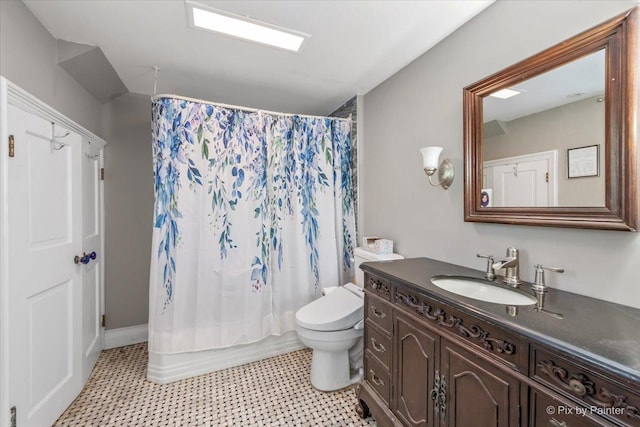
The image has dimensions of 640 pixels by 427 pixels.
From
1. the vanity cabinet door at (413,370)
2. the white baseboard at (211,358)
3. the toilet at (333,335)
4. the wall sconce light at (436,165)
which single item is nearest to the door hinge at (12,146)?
the white baseboard at (211,358)

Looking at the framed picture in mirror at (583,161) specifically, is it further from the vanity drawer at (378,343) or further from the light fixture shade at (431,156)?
the vanity drawer at (378,343)

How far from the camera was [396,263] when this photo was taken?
5.55ft

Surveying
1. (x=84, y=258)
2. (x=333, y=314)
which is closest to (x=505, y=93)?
(x=333, y=314)

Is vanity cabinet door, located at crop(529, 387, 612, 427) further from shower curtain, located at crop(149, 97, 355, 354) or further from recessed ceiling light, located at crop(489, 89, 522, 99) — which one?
shower curtain, located at crop(149, 97, 355, 354)

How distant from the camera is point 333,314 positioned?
6.29ft

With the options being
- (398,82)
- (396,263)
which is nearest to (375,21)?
(398,82)

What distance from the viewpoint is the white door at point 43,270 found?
1.33m

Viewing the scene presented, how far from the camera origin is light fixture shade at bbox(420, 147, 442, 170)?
1.65 meters

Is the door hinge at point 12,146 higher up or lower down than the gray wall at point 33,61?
lower down

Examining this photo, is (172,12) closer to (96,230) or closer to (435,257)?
(96,230)

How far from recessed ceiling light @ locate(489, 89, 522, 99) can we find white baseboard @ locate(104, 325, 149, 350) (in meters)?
3.29

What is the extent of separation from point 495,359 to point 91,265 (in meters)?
2.66

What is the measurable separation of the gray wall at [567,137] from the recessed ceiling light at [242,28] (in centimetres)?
134

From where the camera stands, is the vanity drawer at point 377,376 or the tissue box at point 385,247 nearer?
the vanity drawer at point 377,376
